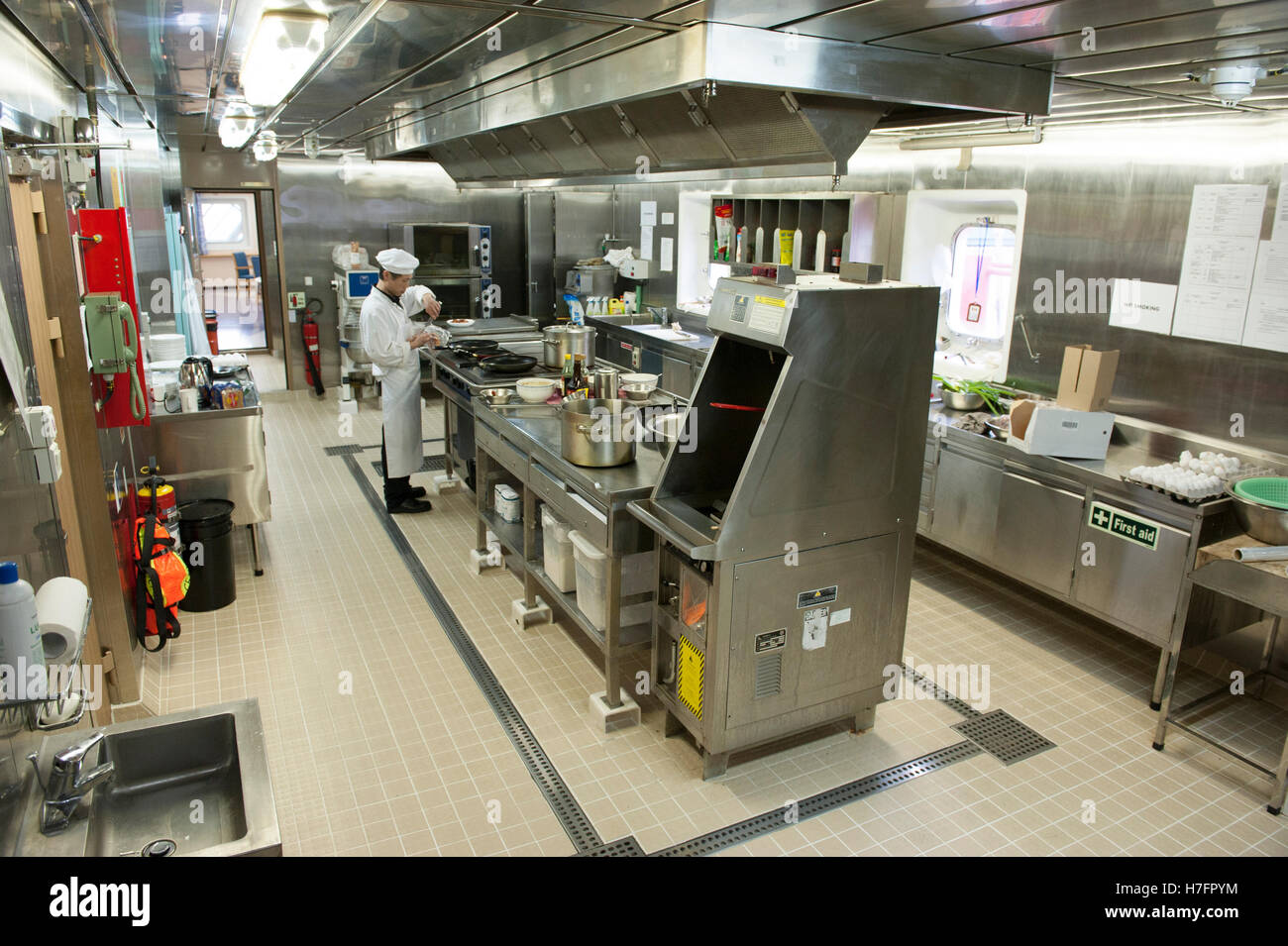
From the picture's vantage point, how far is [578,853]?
113 inches

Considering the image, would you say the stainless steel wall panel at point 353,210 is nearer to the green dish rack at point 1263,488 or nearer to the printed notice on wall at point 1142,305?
the printed notice on wall at point 1142,305

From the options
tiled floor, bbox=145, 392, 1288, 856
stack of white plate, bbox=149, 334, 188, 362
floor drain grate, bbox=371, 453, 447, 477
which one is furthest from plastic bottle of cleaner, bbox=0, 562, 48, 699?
floor drain grate, bbox=371, 453, 447, 477

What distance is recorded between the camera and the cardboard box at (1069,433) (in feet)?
13.6

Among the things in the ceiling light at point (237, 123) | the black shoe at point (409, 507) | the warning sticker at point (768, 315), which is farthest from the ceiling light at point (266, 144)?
the warning sticker at point (768, 315)

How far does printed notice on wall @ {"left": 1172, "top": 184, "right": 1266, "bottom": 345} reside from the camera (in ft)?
13.0

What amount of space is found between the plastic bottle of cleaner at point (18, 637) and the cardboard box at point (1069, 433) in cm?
405

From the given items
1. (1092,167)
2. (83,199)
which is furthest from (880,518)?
(83,199)

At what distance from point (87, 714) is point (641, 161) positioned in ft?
11.2

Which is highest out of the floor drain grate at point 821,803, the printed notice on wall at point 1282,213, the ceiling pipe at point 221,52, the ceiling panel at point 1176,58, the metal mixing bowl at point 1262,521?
the ceiling pipe at point 221,52

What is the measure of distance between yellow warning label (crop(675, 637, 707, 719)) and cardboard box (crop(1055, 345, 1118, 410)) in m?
2.54

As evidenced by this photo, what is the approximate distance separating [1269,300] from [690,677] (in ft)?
10.4

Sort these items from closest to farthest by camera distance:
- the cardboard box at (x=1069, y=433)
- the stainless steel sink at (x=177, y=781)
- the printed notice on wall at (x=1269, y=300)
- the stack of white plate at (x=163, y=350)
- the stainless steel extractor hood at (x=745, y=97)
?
the stainless steel sink at (x=177, y=781)
the stainless steel extractor hood at (x=745, y=97)
the printed notice on wall at (x=1269, y=300)
the cardboard box at (x=1069, y=433)
the stack of white plate at (x=163, y=350)

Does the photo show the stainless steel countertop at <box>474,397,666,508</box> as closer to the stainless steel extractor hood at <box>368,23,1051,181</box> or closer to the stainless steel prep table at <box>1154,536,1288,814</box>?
the stainless steel extractor hood at <box>368,23,1051,181</box>

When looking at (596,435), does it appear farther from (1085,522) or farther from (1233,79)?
(1233,79)
